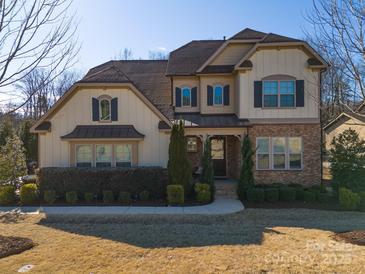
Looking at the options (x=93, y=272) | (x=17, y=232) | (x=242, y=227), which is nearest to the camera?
(x=93, y=272)

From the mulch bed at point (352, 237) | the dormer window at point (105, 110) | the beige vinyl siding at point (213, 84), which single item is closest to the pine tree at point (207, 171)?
the beige vinyl siding at point (213, 84)

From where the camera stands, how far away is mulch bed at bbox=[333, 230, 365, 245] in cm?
784

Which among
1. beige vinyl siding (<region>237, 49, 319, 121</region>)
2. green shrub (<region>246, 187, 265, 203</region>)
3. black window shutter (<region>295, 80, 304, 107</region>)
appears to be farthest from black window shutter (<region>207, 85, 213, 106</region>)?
green shrub (<region>246, 187, 265, 203</region>)

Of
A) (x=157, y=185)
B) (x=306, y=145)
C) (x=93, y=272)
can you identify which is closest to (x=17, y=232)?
(x=93, y=272)

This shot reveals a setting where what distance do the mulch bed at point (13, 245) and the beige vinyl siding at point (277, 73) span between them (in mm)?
11442

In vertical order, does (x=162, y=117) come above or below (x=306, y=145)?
above

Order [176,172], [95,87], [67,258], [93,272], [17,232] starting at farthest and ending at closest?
1. [95,87]
2. [176,172]
3. [17,232]
4. [67,258]
5. [93,272]

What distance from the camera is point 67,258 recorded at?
6.62 meters

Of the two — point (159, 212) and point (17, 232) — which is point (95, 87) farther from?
point (17, 232)

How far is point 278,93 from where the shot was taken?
52.5ft

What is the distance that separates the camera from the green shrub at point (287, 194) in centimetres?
1363

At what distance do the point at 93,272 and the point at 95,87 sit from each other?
10.9 meters

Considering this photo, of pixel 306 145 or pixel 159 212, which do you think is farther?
pixel 306 145

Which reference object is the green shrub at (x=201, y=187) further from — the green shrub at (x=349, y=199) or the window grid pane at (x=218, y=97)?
the window grid pane at (x=218, y=97)
